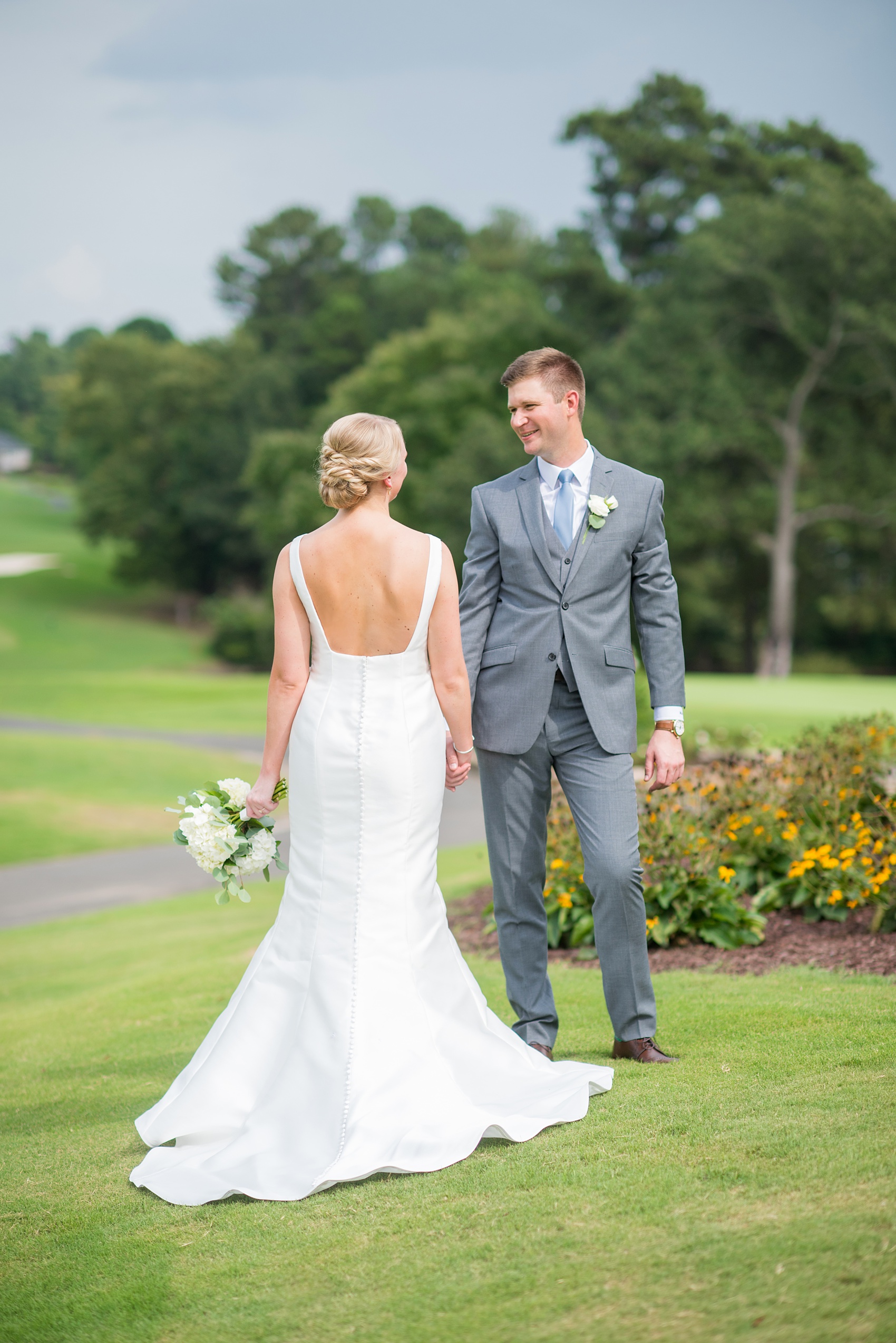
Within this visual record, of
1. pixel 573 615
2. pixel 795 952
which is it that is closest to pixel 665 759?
pixel 573 615

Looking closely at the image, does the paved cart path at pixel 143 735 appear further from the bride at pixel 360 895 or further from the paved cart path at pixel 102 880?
the bride at pixel 360 895

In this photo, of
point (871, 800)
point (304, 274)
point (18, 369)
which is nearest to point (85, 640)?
point (304, 274)

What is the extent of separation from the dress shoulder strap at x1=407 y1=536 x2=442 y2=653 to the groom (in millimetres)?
502

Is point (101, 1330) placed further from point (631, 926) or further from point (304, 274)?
point (304, 274)

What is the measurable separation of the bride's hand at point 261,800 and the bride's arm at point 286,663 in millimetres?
137

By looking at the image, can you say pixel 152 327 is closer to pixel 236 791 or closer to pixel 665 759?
pixel 236 791

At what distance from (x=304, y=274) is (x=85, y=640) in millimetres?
25771

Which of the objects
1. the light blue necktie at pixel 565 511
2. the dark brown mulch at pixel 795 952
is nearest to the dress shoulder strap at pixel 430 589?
the light blue necktie at pixel 565 511

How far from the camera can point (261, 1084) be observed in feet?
11.9

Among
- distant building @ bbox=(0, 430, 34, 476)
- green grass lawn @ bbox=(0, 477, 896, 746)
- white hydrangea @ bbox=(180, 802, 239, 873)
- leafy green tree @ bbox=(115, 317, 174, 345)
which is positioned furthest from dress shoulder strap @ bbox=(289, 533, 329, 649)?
distant building @ bbox=(0, 430, 34, 476)

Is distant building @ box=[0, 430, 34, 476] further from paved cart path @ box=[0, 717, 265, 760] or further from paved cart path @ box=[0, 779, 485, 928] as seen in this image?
paved cart path @ box=[0, 779, 485, 928]

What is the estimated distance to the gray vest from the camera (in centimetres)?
410

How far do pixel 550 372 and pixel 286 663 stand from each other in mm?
1408

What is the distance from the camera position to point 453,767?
402cm
